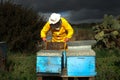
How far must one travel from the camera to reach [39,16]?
1952 centimetres

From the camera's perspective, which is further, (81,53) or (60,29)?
(60,29)

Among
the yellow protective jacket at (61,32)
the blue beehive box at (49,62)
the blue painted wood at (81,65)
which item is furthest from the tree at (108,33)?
the blue beehive box at (49,62)

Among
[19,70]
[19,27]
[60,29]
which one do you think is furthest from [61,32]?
[19,27]

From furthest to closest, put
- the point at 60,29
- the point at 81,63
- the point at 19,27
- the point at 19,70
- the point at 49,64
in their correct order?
1. the point at 19,27
2. the point at 19,70
3. the point at 60,29
4. the point at 81,63
5. the point at 49,64

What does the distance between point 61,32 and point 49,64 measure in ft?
5.10

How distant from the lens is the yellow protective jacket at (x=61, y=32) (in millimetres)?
11430

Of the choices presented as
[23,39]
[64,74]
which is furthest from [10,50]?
[64,74]

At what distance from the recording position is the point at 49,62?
10.3 m

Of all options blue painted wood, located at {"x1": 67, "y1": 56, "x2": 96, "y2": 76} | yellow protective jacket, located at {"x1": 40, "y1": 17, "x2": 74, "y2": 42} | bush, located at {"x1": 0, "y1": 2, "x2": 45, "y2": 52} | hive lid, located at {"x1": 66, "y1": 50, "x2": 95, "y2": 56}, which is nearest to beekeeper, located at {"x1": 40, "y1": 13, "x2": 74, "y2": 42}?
yellow protective jacket, located at {"x1": 40, "y1": 17, "x2": 74, "y2": 42}

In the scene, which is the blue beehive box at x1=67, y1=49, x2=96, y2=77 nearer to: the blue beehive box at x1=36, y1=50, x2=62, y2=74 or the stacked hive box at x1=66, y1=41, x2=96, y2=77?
the stacked hive box at x1=66, y1=41, x2=96, y2=77

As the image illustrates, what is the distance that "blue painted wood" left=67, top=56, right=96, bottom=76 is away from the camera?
10.3m

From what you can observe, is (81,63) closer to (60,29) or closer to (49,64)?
(49,64)

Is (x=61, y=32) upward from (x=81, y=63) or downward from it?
upward

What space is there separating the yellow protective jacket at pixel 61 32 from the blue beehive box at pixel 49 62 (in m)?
1.24
